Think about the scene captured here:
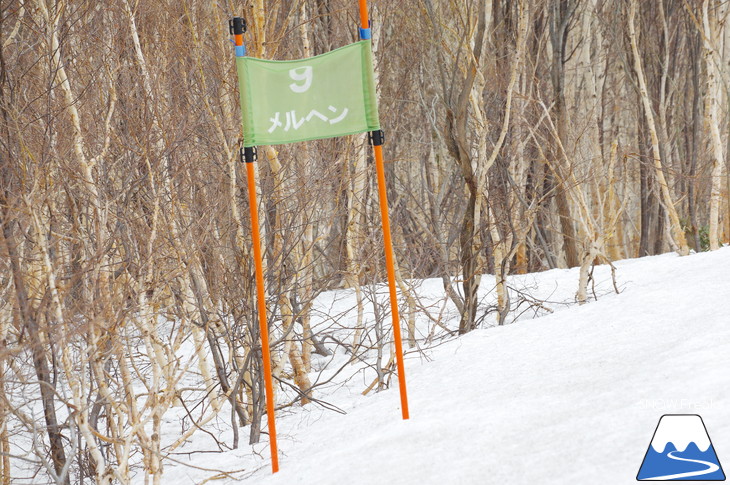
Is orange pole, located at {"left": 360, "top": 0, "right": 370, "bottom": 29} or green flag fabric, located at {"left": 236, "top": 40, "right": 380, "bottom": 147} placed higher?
orange pole, located at {"left": 360, "top": 0, "right": 370, "bottom": 29}

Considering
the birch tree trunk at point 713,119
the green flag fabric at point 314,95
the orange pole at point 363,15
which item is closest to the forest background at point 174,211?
the birch tree trunk at point 713,119

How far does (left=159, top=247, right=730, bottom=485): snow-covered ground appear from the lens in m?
3.19

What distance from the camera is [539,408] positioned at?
379 cm

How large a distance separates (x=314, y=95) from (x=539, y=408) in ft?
6.94

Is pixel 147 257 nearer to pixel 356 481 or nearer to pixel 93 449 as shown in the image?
pixel 93 449

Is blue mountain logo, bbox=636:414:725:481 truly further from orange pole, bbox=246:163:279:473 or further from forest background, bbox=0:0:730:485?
forest background, bbox=0:0:730:485

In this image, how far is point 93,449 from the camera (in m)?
4.03

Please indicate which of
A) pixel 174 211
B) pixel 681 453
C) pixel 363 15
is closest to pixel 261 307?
pixel 363 15

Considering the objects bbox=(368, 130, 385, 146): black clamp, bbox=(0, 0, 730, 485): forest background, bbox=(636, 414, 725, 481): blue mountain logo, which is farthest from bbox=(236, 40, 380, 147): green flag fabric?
bbox=(636, 414, 725, 481): blue mountain logo

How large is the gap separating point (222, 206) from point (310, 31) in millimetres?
4505

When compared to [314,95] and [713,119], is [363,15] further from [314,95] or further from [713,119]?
[713,119]

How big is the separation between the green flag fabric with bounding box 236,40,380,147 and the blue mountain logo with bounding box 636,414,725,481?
86.9 inches

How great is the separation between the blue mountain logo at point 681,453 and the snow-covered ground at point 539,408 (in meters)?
0.04

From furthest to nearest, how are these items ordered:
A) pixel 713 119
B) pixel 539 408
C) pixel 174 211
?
pixel 713 119 < pixel 174 211 < pixel 539 408
